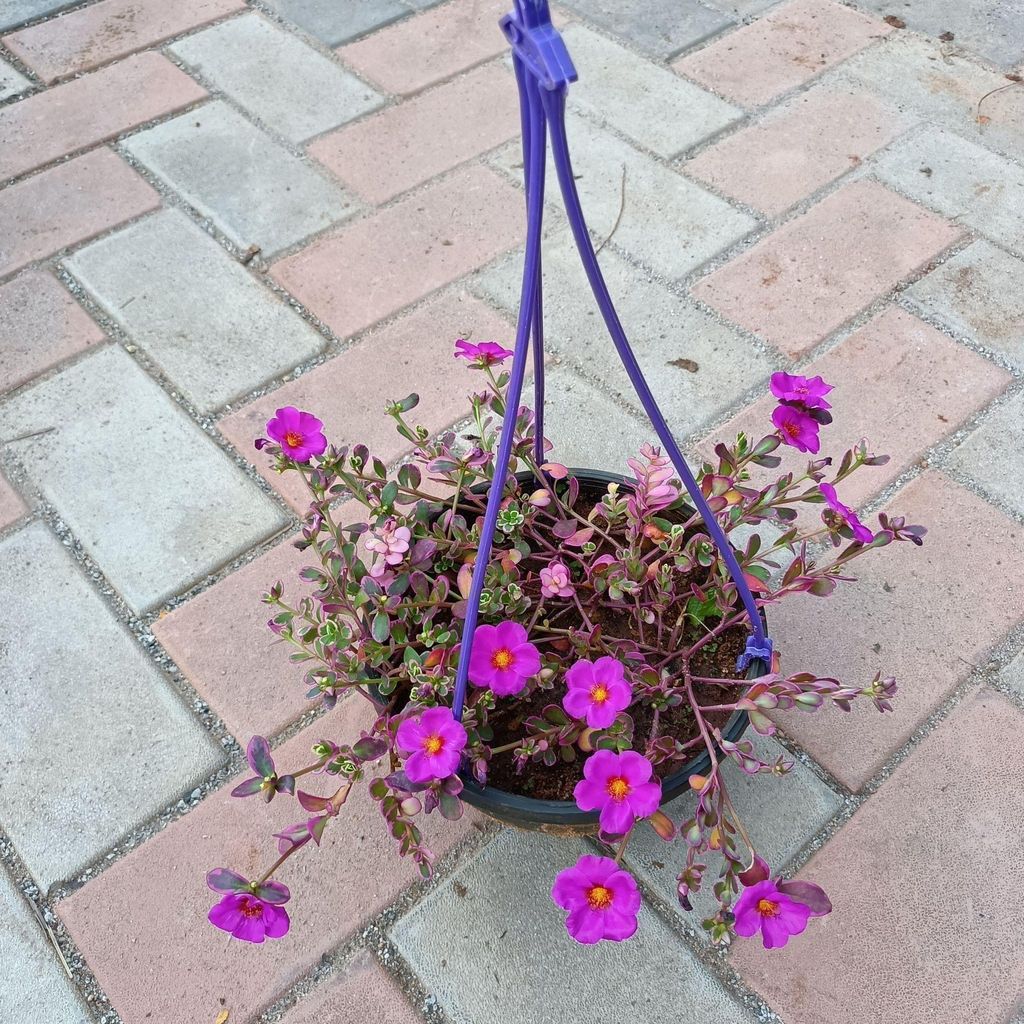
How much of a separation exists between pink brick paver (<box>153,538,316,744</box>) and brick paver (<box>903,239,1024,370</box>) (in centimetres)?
134

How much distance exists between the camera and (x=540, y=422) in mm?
1263

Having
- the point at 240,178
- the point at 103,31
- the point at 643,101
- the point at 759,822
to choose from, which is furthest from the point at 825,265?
the point at 103,31

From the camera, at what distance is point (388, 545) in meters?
1.17

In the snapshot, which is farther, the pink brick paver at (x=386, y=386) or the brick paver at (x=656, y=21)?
the brick paver at (x=656, y=21)

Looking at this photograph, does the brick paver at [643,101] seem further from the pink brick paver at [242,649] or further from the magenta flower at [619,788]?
the magenta flower at [619,788]

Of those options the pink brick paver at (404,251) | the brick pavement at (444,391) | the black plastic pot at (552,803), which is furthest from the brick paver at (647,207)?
the black plastic pot at (552,803)

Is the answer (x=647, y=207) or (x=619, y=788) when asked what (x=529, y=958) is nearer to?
(x=619, y=788)

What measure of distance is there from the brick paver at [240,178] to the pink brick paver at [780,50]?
1016 millimetres

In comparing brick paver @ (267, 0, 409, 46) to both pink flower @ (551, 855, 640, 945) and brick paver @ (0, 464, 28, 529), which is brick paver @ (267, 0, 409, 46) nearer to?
brick paver @ (0, 464, 28, 529)

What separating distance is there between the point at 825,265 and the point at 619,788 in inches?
57.1

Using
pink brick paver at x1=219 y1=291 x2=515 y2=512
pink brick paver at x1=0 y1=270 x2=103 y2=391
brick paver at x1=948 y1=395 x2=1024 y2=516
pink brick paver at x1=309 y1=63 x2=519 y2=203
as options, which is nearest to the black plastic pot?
pink brick paver at x1=219 y1=291 x2=515 y2=512

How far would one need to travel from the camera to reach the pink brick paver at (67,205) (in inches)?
84.7

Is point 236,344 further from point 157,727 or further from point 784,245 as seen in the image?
point 784,245

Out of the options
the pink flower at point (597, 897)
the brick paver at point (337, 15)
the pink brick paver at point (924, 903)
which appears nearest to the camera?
the pink flower at point (597, 897)
